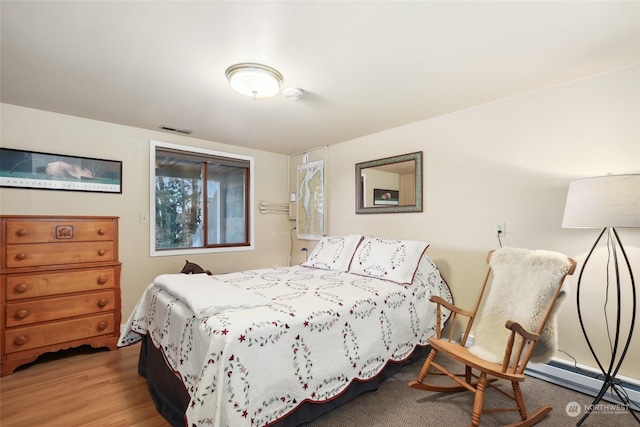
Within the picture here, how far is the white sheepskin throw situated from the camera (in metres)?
1.85

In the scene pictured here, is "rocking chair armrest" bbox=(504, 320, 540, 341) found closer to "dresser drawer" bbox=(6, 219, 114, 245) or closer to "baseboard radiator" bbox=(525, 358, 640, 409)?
"baseboard radiator" bbox=(525, 358, 640, 409)

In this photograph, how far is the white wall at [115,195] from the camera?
2.77 m

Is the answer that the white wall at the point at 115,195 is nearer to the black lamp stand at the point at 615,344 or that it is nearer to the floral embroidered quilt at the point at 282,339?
the floral embroidered quilt at the point at 282,339

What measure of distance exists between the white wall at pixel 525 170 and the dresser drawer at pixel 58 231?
9.46ft

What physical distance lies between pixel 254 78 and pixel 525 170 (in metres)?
2.23

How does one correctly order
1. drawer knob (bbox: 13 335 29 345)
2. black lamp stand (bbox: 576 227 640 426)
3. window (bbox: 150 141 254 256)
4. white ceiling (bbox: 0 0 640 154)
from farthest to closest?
window (bbox: 150 141 254 256) < drawer knob (bbox: 13 335 29 345) < black lamp stand (bbox: 576 227 640 426) < white ceiling (bbox: 0 0 640 154)

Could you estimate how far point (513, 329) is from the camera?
5.29 feet

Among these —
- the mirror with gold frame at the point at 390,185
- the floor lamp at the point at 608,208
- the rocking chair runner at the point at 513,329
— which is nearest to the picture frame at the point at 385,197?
the mirror with gold frame at the point at 390,185

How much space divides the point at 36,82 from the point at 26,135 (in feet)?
2.62

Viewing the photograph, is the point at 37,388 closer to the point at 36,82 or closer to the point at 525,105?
the point at 36,82

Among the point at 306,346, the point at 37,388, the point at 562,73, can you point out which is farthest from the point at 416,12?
the point at 37,388

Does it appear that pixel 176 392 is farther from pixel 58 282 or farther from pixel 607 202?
pixel 607 202

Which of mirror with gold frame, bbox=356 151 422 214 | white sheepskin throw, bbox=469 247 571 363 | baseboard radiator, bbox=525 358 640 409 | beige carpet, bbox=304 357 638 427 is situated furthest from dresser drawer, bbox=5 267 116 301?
baseboard radiator, bbox=525 358 640 409

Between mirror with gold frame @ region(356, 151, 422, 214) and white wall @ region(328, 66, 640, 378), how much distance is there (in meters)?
0.09
